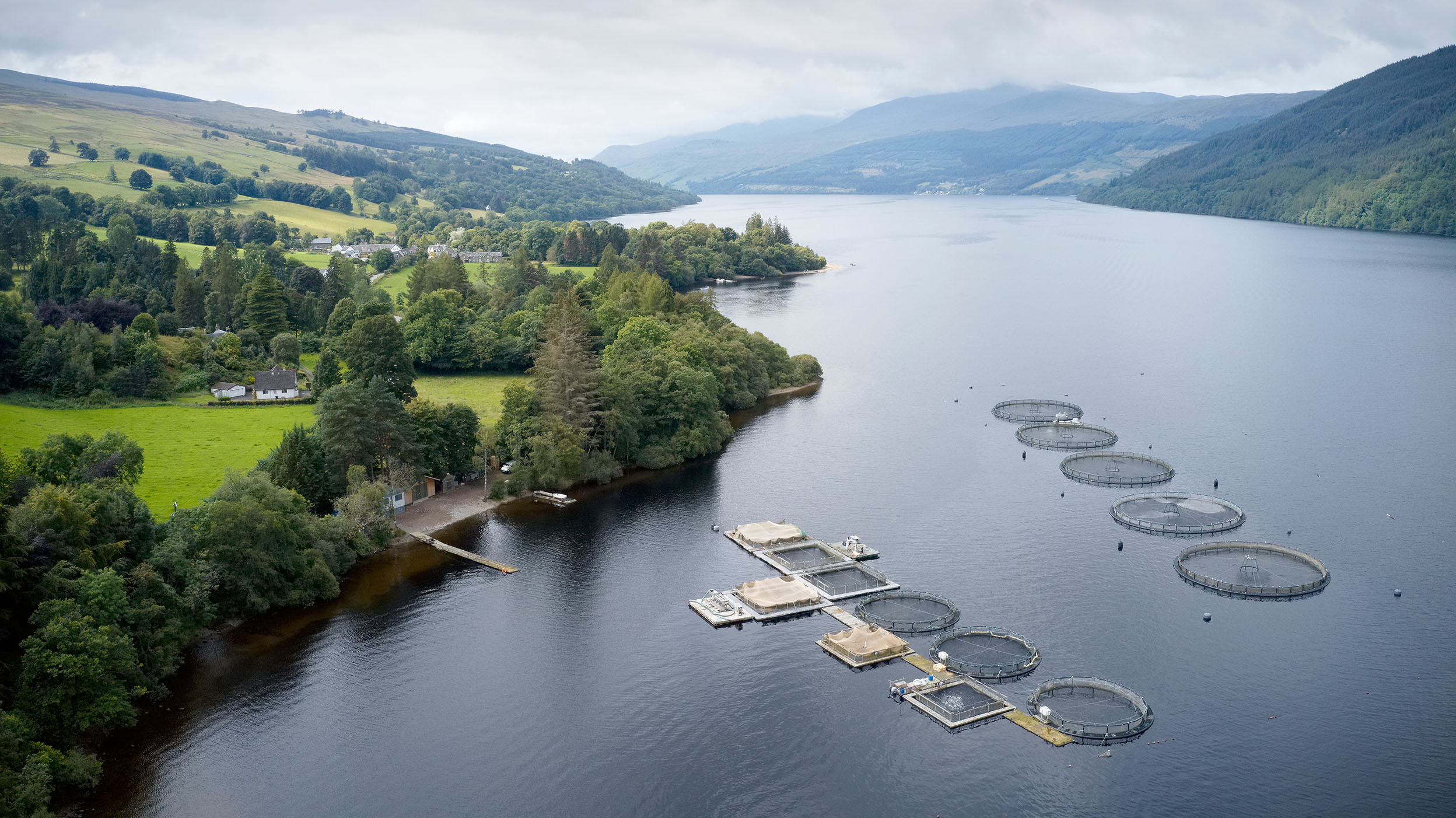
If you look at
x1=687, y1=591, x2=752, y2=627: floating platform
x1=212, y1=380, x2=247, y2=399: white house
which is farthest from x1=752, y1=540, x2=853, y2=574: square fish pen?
x1=212, y1=380, x2=247, y2=399: white house

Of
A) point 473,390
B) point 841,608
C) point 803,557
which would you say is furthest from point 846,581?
point 473,390

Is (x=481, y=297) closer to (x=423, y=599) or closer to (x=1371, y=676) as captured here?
(x=423, y=599)

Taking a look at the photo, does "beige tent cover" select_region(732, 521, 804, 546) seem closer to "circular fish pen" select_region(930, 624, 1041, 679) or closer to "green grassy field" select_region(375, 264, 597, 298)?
"circular fish pen" select_region(930, 624, 1041, 679)

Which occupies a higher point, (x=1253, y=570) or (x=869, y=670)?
(x=1253, y=570)

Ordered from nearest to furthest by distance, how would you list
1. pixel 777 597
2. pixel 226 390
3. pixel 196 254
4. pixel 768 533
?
pixel 777 597 < pixel 768 533 < pixel 226 390 < pixel 196 254

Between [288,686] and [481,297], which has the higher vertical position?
[481,297]

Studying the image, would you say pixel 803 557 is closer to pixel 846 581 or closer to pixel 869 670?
pixel 846 581

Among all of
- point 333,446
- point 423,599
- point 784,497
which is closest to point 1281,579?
point 784,497
